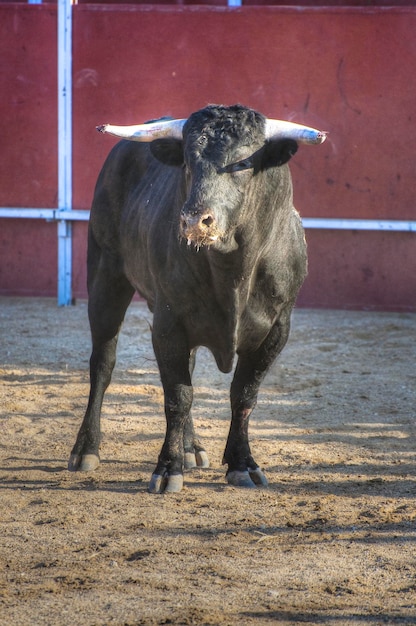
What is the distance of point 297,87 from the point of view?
34.4ft

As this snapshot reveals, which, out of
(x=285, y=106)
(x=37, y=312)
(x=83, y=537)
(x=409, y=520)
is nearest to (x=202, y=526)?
(x=83, y=537)

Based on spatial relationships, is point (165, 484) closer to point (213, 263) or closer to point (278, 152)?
point (213, 263)

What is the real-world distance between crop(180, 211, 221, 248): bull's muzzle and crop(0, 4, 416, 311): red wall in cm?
625

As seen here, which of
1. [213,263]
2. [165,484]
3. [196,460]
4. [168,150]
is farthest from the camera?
[196,460]

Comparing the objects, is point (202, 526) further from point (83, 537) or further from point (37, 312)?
point (37, 312)

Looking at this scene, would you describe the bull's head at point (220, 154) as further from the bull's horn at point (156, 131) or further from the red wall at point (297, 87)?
the red wall at point (297, 87)

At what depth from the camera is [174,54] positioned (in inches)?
416

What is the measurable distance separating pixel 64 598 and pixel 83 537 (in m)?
0.73

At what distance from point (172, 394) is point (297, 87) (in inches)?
241

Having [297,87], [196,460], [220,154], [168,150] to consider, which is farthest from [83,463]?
[297,87]

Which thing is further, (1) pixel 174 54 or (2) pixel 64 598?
(1) pixel 174 54

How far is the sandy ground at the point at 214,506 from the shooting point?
3.57 m

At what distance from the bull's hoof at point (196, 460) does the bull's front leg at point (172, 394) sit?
1.46 feet

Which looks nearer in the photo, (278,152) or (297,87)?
(278,152)
